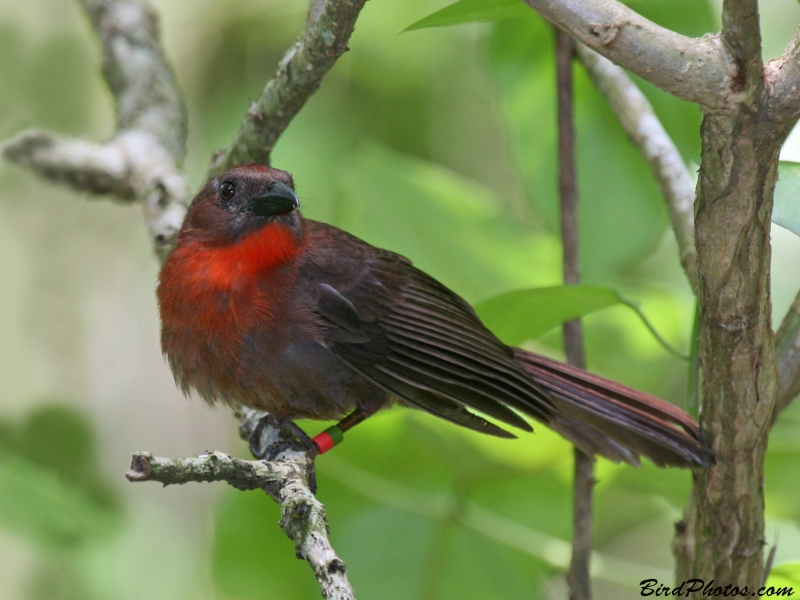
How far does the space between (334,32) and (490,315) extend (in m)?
0.92

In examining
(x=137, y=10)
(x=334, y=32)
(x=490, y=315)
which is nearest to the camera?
(x=334, y=32)

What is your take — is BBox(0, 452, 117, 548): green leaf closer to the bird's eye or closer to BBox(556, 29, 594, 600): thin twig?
the bird's eye

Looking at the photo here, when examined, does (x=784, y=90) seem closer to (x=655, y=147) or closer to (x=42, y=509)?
(x=655, y=147)

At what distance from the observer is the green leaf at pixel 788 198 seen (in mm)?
1978

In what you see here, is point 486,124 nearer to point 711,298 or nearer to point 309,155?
point 309,155

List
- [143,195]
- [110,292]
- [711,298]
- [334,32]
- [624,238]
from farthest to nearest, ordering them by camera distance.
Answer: [110,292]
[143,195]
[624,238]
[334,32]
[711,298]

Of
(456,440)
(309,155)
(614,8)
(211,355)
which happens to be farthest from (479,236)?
(309,155)

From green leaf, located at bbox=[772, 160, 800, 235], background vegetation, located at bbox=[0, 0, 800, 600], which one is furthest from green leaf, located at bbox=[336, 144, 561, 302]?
green leaf, located at bbox=[772, 160, 800, 235]

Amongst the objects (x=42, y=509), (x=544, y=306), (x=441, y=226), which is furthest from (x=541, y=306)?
(x=42, y=509)

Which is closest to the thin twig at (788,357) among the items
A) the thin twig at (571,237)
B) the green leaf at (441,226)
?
the thin twig at (571,237)

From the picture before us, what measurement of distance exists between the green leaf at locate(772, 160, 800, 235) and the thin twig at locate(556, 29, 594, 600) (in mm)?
953

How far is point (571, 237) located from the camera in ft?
9.99

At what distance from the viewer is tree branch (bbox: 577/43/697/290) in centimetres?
270

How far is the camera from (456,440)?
2.80 m
